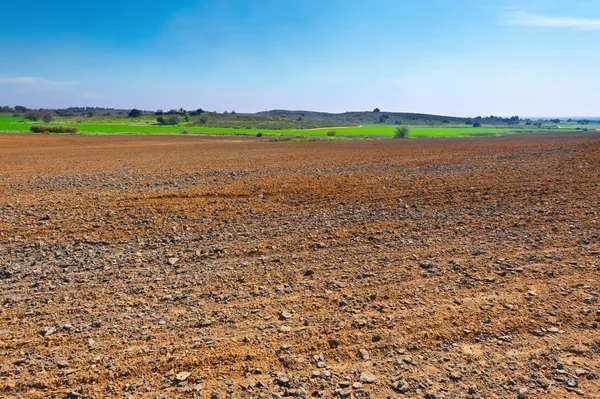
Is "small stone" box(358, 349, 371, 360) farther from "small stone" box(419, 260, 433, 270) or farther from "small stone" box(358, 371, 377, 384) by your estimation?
"small stone" box(419, 260, 433, 270)

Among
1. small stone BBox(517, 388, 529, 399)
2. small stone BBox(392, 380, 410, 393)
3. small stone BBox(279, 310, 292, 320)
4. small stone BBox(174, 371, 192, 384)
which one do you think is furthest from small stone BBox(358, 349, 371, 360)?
small stone BBox(174, 371, 192, 384)

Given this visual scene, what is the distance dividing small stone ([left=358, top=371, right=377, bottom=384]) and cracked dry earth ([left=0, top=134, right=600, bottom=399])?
0.02 metres

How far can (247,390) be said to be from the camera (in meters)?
3.52

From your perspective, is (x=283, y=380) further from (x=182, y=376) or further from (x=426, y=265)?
(x=426, y=265)

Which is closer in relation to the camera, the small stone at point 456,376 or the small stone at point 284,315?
the small stone at point 456,376

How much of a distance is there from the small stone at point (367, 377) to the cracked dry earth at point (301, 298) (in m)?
0.02

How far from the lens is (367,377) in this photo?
12.0ft

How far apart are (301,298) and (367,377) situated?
1680 millimetres

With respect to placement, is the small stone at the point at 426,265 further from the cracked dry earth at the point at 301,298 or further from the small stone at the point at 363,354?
the small stone at the point at 363,354

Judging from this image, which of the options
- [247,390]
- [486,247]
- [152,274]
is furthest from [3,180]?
[486,247]

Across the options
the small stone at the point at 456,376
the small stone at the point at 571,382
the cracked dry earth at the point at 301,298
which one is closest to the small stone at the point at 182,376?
the cracked dry earth at the point at 301,298

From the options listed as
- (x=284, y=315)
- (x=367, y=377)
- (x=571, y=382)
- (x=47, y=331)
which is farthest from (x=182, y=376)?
(x=571, y=382)

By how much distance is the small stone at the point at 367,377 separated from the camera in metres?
3.62

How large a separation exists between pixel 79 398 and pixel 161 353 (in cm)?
80
